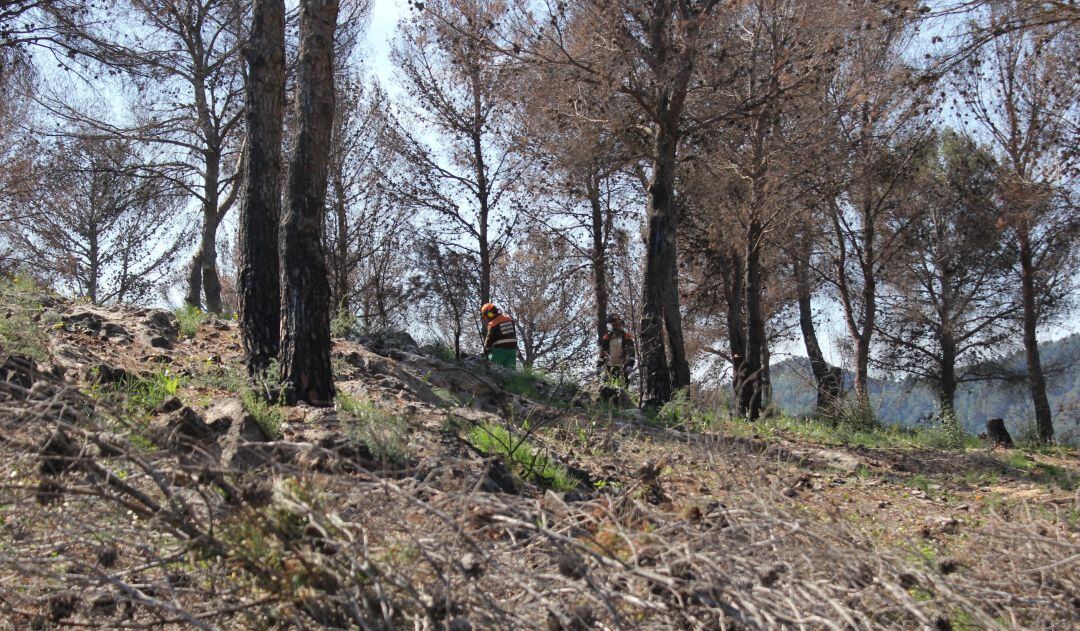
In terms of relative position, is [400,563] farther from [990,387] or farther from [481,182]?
[990,387]

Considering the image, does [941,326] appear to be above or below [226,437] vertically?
above

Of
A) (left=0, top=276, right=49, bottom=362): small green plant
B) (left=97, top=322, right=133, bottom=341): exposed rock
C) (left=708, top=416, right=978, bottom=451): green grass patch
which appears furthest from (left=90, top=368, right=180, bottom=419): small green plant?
(left=708, top=416, right=978, bottom=451): green grass patch

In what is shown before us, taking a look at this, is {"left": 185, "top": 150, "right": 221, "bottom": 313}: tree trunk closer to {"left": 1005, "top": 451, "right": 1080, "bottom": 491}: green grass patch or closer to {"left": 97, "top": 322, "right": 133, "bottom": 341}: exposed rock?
{"left": 97, "top": 322, "right": 133, "bottom": 341}: exposed rock

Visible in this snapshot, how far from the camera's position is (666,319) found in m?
10.9

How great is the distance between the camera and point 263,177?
7141 millimetres

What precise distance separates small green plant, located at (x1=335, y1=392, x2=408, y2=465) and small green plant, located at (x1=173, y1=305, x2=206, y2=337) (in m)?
4.25

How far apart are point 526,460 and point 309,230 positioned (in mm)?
2877

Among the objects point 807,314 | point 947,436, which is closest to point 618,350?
point 947,436

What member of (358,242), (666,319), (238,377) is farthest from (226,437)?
(358,242)

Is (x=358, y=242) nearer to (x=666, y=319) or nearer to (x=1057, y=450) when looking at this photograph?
(x=666, y=319)

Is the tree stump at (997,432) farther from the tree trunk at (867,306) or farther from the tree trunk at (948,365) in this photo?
the tree trunk at (948,365)

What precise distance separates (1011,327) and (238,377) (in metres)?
20.6

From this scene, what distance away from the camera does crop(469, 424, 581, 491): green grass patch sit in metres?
4.82

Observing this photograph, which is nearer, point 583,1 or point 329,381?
point 329,381
